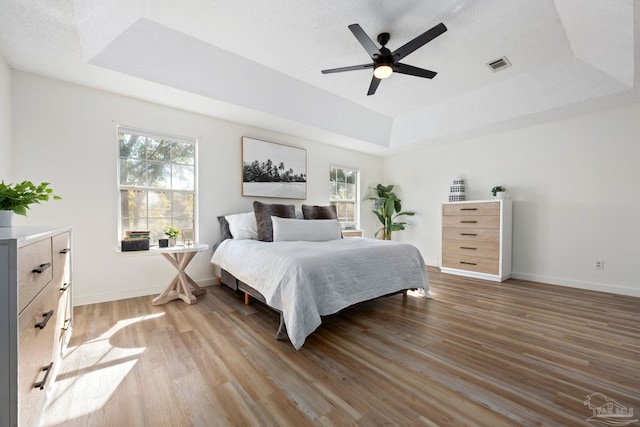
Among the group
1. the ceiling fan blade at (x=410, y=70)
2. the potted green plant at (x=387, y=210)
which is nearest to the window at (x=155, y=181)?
the ceiling fan blade at (x=410, y=70)

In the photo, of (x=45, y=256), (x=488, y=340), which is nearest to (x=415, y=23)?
(x=488, y=340)

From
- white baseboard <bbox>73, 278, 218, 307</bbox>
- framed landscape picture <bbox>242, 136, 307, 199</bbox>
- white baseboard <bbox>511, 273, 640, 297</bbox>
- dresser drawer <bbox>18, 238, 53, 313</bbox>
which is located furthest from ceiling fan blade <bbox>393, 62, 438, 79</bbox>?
white baseboard <bbox>73, 278, 218, 307</bbox>

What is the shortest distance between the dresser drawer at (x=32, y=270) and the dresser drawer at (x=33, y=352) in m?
0.04

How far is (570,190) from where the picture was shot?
370cm

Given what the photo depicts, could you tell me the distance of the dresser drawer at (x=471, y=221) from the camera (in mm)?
3938

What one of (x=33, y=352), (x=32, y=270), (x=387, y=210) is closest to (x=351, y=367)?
(x=33, y=352)

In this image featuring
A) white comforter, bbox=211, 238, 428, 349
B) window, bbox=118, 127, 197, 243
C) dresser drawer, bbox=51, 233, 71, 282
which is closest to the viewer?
dresser drawer, bbox=51, 233, 71, 282

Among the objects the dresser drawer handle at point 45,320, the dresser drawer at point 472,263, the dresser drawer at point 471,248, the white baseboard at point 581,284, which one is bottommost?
the white baseboard at point 581,284

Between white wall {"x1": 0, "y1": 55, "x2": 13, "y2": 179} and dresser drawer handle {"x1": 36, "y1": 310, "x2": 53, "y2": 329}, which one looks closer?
dresser drawer handle {"x1": 36, "y1": 310, "x2": 53, "y2": 329}

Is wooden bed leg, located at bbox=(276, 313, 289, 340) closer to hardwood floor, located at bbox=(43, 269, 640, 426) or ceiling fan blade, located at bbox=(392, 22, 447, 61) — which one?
hardwood floor, located at bbox=(43, 269, 640, 426)

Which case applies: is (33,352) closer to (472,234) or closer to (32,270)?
(32,270)

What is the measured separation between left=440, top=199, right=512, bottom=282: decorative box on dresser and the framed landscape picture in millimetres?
2551

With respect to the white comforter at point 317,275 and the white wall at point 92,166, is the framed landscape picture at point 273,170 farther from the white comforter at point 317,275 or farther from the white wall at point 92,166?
the white comforter at point 317,275

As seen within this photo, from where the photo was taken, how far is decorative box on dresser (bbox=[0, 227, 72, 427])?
33.8 inches
